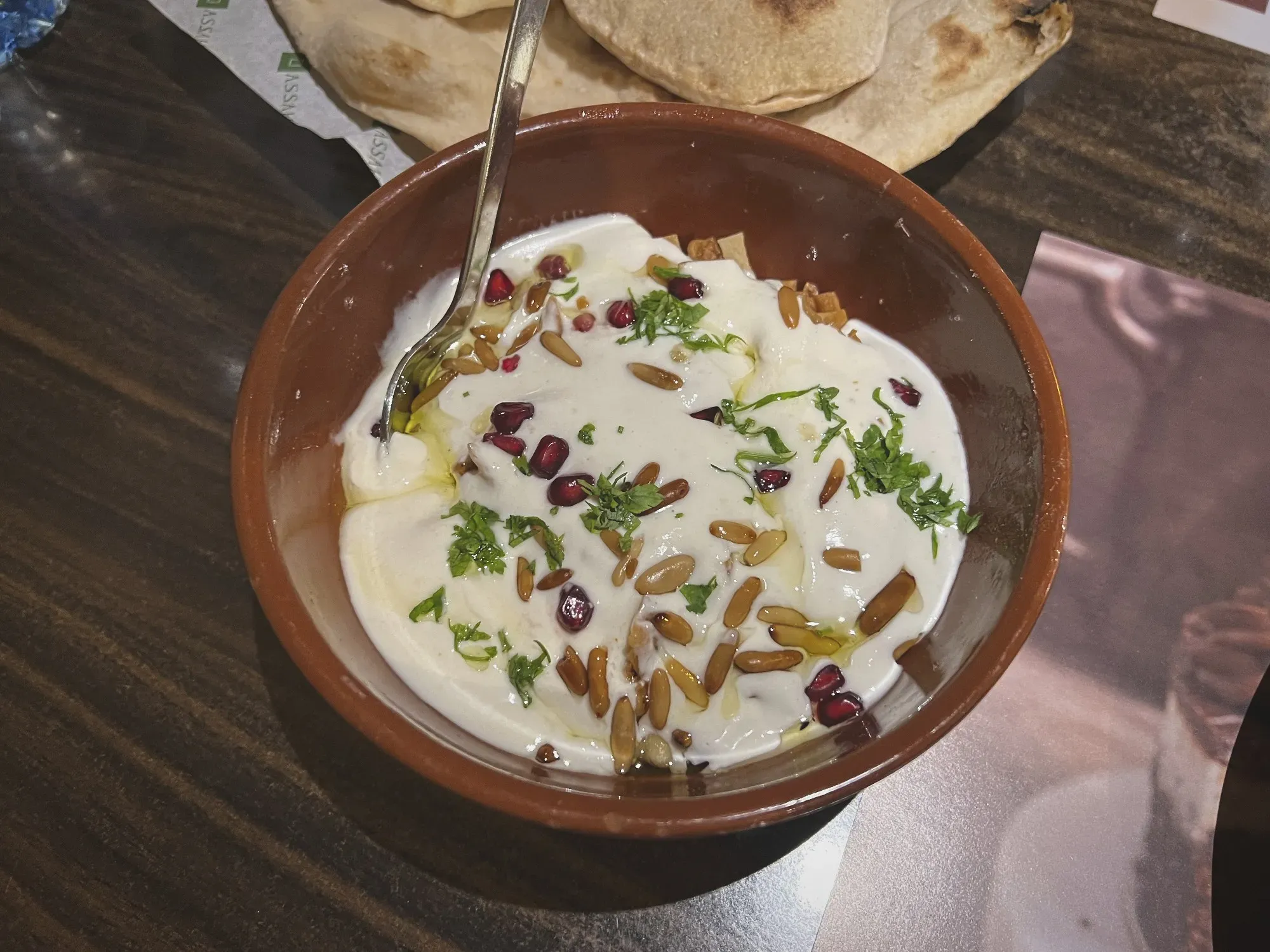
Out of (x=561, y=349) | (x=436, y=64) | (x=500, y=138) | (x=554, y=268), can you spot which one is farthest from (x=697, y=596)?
(x=436, y=64)

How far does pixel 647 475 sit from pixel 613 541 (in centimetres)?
14

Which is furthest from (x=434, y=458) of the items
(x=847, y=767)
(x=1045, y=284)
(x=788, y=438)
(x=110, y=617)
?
(x=1045, y=284)

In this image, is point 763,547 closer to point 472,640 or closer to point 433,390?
point 472,640

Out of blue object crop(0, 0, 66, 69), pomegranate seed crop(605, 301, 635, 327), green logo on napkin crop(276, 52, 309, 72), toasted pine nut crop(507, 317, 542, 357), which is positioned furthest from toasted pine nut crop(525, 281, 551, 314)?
blue object crop(0, 0, 66, 69)

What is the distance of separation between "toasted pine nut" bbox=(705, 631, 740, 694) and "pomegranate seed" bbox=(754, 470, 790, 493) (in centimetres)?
28

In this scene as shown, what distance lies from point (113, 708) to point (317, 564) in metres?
0.60

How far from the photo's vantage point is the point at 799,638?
141cm

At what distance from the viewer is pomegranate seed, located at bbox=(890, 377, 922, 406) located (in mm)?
1682

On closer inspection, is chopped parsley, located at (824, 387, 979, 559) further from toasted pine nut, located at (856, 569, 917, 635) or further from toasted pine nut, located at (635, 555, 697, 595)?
toasted pine nut, located at (635, 555, 697, 595)

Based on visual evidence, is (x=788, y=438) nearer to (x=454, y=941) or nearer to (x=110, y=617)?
(x=454, y=941)

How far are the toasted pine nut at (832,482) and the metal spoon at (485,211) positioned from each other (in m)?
0.75

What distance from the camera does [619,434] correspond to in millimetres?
1547

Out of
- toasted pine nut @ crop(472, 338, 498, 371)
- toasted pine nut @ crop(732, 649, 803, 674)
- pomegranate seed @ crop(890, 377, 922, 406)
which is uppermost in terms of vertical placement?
toasted pine nut @ crop(472, 338, 498, 371)

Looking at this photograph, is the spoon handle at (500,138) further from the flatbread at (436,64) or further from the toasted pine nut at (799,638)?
the toasted pine nut at (799,638)
